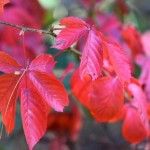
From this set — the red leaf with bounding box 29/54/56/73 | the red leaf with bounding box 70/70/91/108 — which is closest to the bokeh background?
the red leaf with bounding box 70/70/91/108

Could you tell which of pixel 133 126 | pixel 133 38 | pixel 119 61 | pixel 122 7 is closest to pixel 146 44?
pixel 133 38

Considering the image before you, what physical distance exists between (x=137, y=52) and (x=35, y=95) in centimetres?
63

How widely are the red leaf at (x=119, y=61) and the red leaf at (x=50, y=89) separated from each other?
3.7 inches

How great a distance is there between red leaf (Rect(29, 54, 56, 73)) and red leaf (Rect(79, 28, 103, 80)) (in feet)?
0.24

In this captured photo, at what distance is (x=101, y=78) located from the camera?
0.81m

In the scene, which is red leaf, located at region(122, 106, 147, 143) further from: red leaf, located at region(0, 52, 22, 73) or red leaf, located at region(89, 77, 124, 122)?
red leaf, located at region(0, 52, 22, 73)

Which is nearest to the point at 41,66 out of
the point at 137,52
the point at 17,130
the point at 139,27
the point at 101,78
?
the point at 101,78

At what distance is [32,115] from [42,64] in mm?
90

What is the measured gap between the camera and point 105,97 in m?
0.82

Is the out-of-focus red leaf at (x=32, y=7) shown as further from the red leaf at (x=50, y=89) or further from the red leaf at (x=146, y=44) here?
the red leaf at (x=50, y=89)

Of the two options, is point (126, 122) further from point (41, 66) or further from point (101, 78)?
point (41, 66)

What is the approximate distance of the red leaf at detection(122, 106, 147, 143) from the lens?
93 cm

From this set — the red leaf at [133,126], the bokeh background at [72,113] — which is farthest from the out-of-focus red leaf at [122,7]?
the red leaf at [133,126]

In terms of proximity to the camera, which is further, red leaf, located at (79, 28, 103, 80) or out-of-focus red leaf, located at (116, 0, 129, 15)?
out-of-focus red leaf, located at (116, 0, 129, 15)
